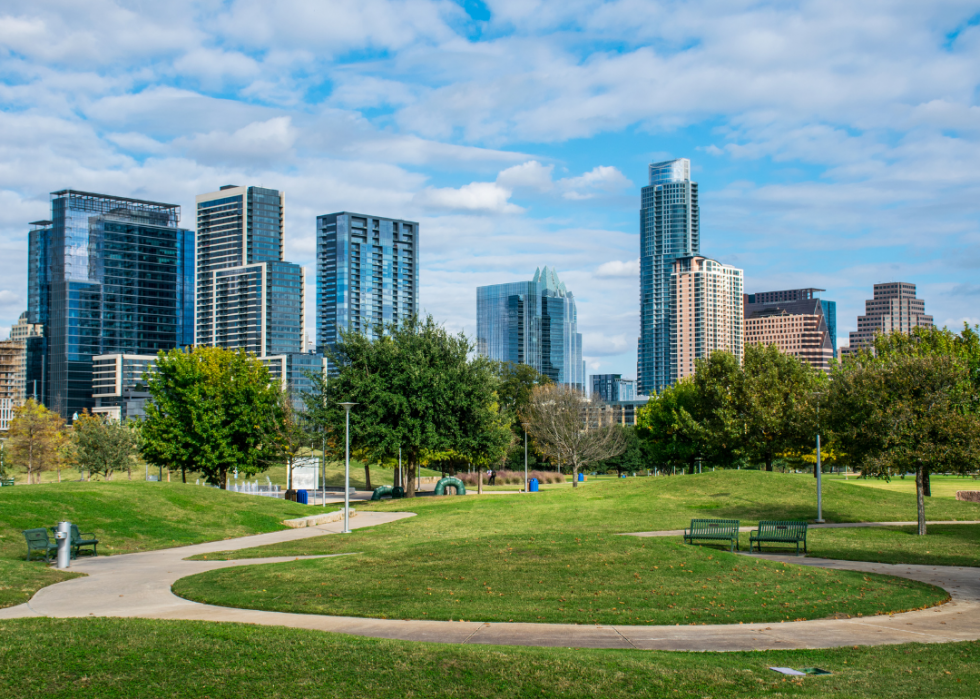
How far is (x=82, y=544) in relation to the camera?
69.9 feet

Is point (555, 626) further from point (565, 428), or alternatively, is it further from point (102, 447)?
point (565, 428)

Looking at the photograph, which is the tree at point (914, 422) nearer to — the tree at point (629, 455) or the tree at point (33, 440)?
the tree at point (33, 440)

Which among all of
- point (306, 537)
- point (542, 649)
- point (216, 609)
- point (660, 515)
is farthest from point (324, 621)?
point (660, 515)

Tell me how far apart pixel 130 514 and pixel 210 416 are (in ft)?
63.0

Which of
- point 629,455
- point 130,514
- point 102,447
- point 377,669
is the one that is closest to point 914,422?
point 377,669

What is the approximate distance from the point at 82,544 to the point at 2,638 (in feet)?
43.1

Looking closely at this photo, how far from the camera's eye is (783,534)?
2291 cm

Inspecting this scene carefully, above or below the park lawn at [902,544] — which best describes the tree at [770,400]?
above

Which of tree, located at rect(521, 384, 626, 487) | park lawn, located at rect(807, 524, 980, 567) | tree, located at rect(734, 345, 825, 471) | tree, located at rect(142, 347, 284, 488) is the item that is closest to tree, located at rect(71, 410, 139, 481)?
tree, located at rect(142, 347, 284, 488)

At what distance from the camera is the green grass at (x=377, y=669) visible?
26.8 ft

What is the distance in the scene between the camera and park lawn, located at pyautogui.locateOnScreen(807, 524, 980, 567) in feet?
69.7

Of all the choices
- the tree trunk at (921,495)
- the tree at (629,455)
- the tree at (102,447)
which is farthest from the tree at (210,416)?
the tree at (629,455)

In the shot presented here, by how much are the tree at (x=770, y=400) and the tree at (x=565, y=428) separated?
1438 centimetres

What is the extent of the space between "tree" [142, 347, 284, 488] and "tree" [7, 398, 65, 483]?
21.9 m
